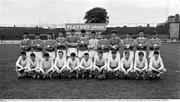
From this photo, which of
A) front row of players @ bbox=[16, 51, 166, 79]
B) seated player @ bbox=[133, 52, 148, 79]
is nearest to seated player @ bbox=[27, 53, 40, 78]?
front row of players @ bbox=[16, 51, 166, 79]

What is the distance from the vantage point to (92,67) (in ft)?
30.7

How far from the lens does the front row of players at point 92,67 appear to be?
9.15 meters

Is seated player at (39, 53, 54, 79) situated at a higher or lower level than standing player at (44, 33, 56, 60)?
lower

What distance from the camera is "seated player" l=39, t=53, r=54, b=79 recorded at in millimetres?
9188

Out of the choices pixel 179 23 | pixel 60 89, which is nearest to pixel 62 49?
pixel 60 89

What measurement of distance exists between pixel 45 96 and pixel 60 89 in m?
0.87

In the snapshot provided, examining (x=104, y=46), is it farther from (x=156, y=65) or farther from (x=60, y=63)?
(x=156, y=65)

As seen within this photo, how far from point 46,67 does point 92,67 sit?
5.26 feet

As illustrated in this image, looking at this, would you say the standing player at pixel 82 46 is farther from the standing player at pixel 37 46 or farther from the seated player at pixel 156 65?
the seated player at pixel 156 65

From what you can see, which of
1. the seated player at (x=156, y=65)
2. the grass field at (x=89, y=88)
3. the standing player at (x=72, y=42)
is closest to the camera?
the grass field at (x=89, y=88)

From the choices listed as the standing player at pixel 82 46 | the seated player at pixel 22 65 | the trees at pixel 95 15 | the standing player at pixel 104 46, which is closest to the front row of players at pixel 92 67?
the seated player at pixel 22 65

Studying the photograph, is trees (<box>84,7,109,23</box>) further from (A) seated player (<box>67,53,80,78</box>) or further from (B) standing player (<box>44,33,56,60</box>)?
(A) seated player (<box>67,53,80,78</box>)

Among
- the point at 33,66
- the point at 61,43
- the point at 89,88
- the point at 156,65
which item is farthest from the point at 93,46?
the point at 89,88

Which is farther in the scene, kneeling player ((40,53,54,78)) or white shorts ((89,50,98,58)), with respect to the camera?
white shorts ((89,50,98,58))
